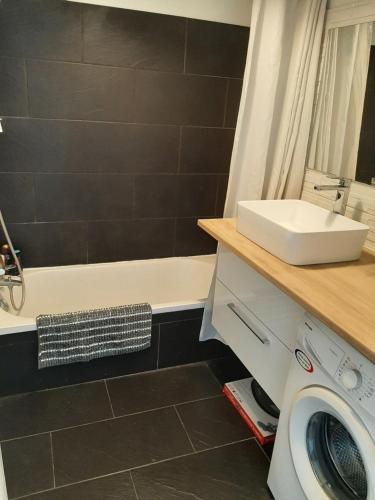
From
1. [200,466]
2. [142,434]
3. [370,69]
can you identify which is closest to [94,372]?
[142,434]

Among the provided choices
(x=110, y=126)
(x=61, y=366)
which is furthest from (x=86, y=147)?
(x=61, y=366)

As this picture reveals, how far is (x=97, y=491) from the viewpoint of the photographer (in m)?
1.47

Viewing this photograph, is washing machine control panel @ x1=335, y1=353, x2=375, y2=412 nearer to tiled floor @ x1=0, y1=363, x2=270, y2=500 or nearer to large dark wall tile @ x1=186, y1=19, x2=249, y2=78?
tiled floor @ x1=0, y1=363, x2=270, y2=500

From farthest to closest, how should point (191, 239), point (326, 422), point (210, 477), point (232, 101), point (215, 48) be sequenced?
1. point (191, 239)
2. point (232, 101)
3. point (215, 48)
4. point (210, 477)
5. point (326, 422)

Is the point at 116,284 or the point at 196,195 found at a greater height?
the point at 196,195

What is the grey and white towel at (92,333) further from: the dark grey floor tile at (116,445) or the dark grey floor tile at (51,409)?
the dark grey floor tile at (116,445)

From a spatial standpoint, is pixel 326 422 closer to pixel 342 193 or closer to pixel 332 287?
pixel 332 287

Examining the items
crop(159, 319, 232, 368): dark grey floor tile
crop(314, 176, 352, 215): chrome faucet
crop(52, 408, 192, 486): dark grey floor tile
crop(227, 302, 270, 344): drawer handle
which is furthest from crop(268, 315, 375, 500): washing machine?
crop(159, 319, 232, 368): dark grey floor tile

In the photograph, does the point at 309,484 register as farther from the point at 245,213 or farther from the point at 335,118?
the point at 335,118

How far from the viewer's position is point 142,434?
1736mm

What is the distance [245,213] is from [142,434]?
1.09 m

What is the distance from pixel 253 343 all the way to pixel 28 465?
104 cm

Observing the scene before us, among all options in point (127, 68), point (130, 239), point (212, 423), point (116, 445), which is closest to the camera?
point (116, 445)

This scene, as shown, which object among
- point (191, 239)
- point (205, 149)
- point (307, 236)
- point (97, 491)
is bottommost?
point (97, 491)
